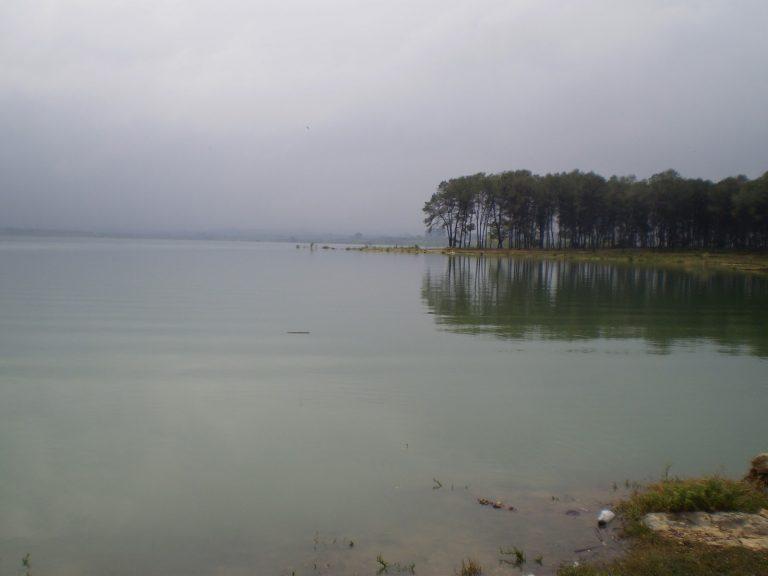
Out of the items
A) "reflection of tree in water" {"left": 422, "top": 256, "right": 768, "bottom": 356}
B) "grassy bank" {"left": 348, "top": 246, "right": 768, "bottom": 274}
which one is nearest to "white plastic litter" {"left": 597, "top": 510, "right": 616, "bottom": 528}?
"reflection of tree in water" {"left": 422, "top": 256, "right": 768, "bottom": 356}

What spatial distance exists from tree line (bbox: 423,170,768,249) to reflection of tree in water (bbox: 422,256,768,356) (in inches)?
2013

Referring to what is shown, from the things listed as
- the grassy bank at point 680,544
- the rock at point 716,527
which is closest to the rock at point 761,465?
the grassy bank at point 680,544

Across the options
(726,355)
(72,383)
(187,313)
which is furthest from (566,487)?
(187,313)

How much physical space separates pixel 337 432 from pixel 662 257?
86.5 meters

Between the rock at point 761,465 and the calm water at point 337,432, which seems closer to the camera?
the calm water at point 337,432

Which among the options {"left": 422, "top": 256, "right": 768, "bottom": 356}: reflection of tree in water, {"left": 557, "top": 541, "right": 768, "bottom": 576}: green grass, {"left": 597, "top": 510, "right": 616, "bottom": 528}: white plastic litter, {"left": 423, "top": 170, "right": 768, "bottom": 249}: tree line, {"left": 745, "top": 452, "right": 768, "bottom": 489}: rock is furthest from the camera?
{"left": 423, "top": 170, "right": 768, "bottom": 249}: tree line

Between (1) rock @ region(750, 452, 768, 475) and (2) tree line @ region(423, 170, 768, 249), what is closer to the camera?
(1) rock @ region(750, 452, 768, 475)

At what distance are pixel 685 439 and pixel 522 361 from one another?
6.26 meters

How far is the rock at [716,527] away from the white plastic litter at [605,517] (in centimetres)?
39

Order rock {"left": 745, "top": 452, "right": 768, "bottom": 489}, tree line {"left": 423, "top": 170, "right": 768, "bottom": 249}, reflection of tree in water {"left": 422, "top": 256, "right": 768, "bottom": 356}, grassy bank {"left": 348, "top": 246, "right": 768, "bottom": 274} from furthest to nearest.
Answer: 1. tree line {"left": 423, "top": 170, "right": 768, "bottom": 249}
2. grassy bank {"left": 348, "top": 246, "right": 768, "bottom": 274}
3. reflection of tree in water {"left": 422, "top": 256, "right": 768, "bottom": 356}
4. rock {"left": 745, "top": 452, "right": 768, "bottom": 489}

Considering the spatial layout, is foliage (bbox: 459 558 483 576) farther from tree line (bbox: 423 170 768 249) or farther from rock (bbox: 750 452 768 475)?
tree line (bbox: 423 170 768 249)

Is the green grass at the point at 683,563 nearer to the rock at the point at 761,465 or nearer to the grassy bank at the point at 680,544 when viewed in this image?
the grassy bank at the point at 680,544

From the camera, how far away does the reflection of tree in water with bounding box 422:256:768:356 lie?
2166 cm

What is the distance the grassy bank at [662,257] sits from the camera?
74750 mm
